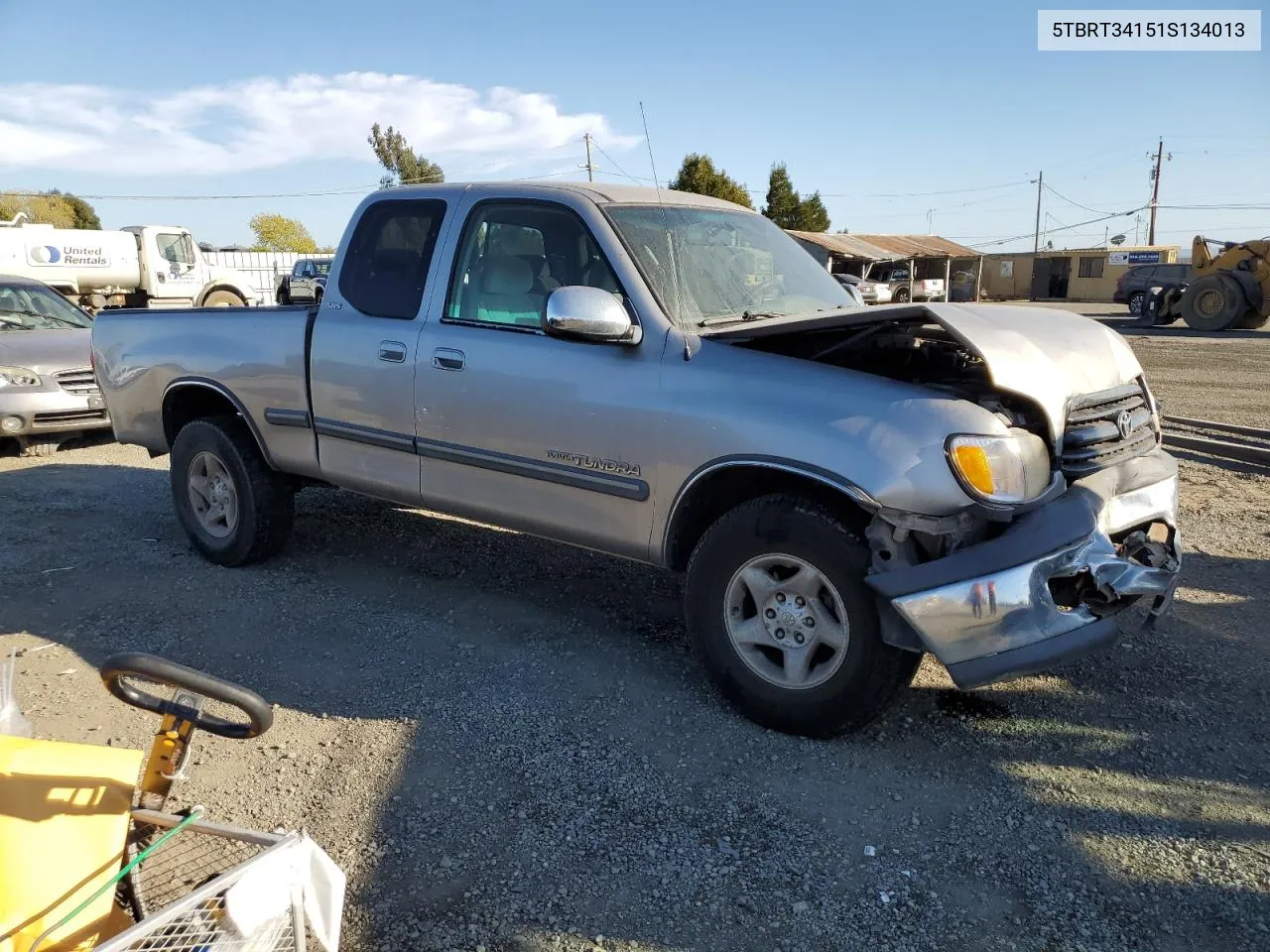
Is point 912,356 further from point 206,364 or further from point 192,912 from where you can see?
point 206,364

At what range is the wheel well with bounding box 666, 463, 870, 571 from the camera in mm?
3305

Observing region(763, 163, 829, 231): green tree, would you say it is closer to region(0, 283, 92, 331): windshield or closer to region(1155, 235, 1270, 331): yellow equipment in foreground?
region(1155, 235, 1270, 331): yellow equipment in foreground

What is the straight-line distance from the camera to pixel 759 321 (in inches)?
153

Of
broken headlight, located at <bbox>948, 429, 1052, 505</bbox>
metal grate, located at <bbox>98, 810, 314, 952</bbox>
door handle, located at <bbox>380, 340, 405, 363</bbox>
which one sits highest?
door handle, located at <bbox>380, 340, 405, 363</bbox>

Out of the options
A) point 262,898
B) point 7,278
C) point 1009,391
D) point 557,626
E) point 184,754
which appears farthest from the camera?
point 7,278

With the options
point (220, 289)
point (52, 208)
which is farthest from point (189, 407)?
point (52, 208)

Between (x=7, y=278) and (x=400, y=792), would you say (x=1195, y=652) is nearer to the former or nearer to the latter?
(x=400, y=792)

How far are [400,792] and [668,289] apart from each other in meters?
2.14

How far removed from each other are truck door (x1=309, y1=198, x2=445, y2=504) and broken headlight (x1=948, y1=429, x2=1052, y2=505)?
8.08 ft

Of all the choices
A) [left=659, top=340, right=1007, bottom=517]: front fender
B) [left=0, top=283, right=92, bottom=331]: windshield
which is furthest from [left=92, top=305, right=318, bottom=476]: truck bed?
[left=0, top=283, right=92, bottom=331]: windshield

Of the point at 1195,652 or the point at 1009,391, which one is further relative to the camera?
the point at 1195,652

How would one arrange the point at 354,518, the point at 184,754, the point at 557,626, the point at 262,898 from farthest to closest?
the point at 354,518, the point at 557,626, the point at 184,754, the point at 262,898

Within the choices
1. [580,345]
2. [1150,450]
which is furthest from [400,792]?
[1150,450]

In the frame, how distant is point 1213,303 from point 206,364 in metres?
25.2
